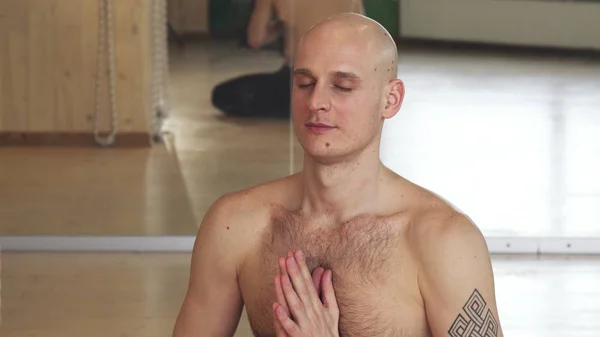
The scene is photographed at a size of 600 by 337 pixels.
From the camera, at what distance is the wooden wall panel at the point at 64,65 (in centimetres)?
426

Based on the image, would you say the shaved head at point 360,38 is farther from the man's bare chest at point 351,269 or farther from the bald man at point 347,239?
the man's bare chest at point 351,269

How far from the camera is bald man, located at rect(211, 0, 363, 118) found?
13.5 ft

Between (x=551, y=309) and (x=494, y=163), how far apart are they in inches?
31.1

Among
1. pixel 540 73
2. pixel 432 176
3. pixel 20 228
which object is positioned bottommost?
pixel 20 228

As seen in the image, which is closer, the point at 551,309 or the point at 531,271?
the point at 551,309

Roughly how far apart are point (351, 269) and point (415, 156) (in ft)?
7.32

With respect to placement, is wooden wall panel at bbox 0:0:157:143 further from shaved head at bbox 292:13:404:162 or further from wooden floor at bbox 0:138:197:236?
shaved head at bbox 292:13:404:162

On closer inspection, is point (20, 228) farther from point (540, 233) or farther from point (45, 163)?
point (540, 233)

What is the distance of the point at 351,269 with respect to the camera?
2133 millimetres

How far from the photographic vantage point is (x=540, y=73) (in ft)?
13.4

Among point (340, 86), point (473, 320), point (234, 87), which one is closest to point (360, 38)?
point (340, 86)

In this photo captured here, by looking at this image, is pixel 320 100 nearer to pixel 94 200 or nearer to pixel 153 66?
pixel 153 66

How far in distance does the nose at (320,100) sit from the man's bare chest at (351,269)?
0.79 ft

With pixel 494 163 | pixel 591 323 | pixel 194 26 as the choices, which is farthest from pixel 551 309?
pixel 194 26
